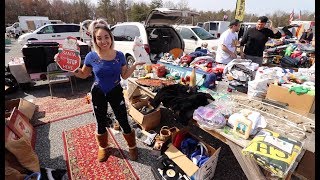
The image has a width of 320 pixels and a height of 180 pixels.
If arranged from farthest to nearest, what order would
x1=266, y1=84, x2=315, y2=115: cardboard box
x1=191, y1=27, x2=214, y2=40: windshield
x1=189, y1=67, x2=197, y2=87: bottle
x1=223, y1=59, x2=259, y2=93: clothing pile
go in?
x1=191, y1=27, x2=214, y2=40: windshield, x1=223, y1=59, x2=259, y2=93: clothing pile, x1=189, y1=67, x2=197, y2=87: bottle, x1=266, y1=84, x2=315, y2=115: cardboard box

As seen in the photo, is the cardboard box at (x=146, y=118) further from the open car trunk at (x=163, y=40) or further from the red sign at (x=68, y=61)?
the open car trunk at (x=163, y=40)

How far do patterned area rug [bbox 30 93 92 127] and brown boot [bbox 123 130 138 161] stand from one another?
1.89 metres

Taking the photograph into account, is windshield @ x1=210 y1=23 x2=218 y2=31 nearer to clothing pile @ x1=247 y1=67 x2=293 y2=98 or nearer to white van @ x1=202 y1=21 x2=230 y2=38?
white van @ x1=202 y1=21 x2=230 y2=38

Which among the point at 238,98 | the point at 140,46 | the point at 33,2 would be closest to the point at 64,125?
the point at 140,46

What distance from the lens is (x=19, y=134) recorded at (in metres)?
2.49

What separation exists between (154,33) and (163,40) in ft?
1.28

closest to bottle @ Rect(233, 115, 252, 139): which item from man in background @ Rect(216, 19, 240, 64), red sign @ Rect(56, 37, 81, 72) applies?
red sign @ Rect(56, 37, 81, 72)

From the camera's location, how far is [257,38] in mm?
4332

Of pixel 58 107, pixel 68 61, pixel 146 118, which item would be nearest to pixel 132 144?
pixel 146 118

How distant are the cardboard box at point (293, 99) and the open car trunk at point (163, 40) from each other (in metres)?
4.19

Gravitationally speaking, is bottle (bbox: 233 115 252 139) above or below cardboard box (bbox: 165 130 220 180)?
above

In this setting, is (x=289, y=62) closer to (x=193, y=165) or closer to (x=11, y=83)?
(x=193, y=165)

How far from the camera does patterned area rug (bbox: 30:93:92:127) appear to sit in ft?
12.8

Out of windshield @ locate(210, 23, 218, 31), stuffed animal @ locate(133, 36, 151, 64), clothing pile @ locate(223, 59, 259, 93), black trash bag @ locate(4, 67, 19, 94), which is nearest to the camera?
clothing pile @ locate(223, 59, 259, 93)
